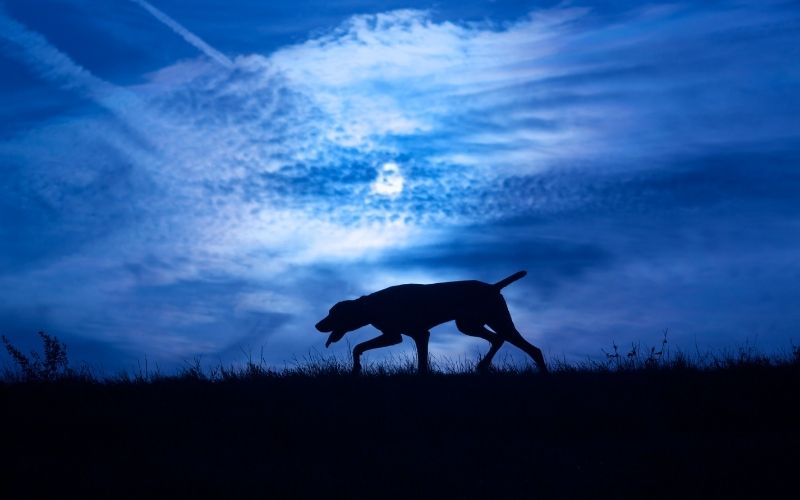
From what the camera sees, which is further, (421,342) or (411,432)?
(421,342)

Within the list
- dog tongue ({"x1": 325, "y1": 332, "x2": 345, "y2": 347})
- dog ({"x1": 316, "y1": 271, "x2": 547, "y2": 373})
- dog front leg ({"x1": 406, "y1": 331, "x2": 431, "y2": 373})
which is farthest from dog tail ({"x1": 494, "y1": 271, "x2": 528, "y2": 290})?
dog tongue ({"x1": 325, "y1": 332, "x2": 345, "y2": 347})

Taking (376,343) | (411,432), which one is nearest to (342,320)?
(376,343)

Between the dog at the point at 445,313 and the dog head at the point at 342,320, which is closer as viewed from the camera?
the dog at the point at 445,313

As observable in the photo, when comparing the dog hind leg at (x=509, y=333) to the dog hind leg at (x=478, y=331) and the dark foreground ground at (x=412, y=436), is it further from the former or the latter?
the dark foreground ground at (x=412, y=436)

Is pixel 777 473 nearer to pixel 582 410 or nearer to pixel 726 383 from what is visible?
pixel 582 410

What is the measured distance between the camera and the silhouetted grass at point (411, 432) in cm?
700

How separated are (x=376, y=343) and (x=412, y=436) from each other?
501 cm

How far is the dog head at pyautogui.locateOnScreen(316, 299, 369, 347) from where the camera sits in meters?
14.7

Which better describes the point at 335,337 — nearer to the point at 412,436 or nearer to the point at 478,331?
the point at 478,331

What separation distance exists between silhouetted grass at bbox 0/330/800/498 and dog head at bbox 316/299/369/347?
6.23ft

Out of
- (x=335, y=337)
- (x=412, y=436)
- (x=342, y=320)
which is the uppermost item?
(x=342, y=320)

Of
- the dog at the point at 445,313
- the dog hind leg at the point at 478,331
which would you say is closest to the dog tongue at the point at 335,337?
the dog at the point at 445,313

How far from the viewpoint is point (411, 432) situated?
9.10 m

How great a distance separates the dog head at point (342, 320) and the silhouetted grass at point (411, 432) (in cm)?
190
